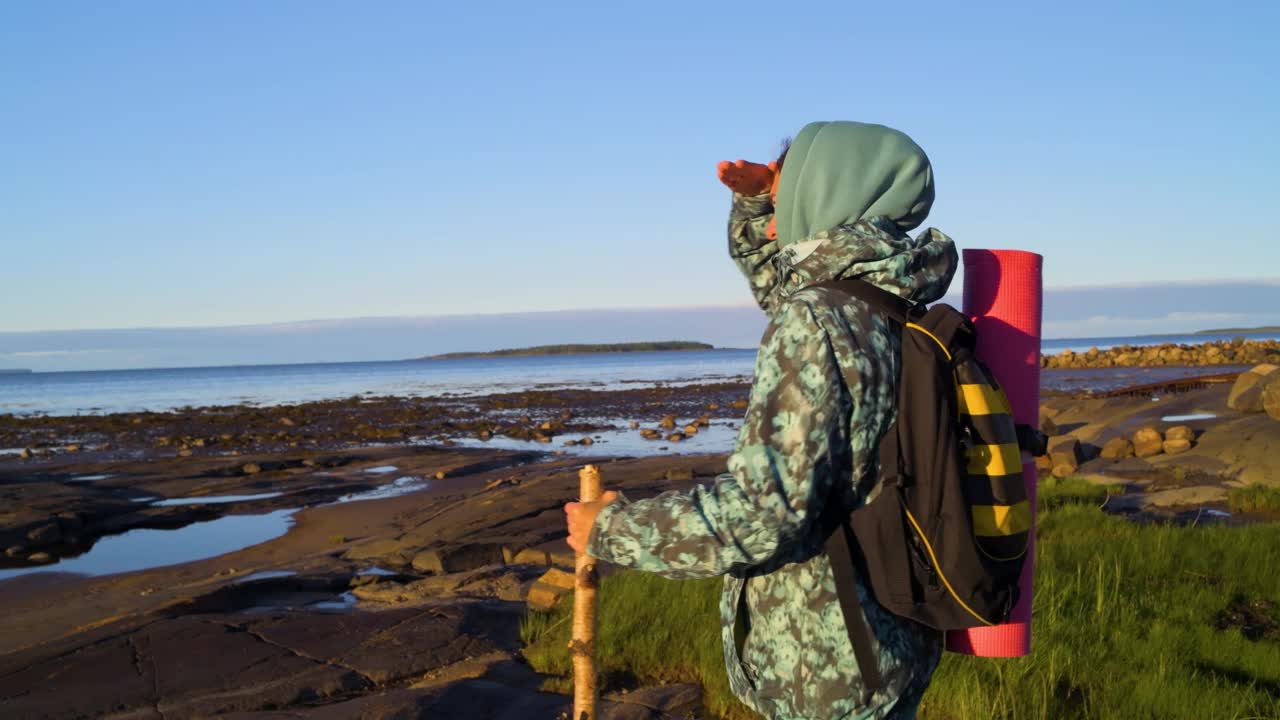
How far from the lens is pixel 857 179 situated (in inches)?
81.4

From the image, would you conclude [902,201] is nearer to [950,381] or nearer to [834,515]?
[950,381]

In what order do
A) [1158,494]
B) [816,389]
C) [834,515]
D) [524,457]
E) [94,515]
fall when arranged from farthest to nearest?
[524,457] < [94,515] < [1158,494] < [834,515] < [816,389]

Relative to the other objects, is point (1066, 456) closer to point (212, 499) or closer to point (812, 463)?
point (212, 499)

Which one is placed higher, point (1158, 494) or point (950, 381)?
point (950, 381)

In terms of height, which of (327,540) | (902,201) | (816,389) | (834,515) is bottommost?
(327,540)

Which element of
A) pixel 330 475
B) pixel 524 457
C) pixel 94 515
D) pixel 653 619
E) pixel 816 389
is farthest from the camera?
pixel 524 457

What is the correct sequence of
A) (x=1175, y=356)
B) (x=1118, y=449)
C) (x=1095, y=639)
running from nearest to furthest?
(x=1095, y=639)
(x=1118, y=449)
(x=1175, y=356)

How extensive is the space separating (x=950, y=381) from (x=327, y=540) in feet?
34.8

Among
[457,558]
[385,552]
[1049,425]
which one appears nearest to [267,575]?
[385,552]

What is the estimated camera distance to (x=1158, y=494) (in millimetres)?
10758

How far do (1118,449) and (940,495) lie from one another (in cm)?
1374

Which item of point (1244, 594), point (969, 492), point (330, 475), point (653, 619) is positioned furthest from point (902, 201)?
point (330, 475)

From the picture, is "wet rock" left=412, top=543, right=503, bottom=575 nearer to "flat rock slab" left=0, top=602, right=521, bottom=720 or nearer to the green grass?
"flat rock slab" left=0, top=602, right=521, bottom=720

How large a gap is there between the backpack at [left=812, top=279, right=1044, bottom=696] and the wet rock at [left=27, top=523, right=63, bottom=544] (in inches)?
481
